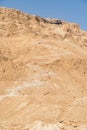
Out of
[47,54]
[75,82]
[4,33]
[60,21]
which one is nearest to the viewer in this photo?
[75,82]

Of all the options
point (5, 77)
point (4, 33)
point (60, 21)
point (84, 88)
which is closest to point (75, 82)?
point (84, 88)

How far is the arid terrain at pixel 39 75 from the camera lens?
42.1m

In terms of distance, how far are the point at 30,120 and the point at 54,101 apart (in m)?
8.75

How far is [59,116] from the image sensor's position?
41688mm

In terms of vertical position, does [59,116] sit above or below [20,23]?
below

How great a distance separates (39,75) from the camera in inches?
2438

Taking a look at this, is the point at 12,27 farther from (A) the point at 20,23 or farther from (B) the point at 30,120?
(B) the point at 30,120

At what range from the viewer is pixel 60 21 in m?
97.4

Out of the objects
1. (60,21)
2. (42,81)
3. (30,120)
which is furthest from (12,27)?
(30,120)

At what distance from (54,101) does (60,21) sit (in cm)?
4926

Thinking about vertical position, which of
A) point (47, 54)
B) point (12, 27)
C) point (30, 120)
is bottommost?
point (30, 120)

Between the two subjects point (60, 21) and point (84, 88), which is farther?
point (60, 21)

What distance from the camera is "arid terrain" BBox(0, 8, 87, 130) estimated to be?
138 feet

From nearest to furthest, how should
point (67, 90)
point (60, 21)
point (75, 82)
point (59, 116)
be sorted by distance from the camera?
point (59, 116)
point (67, 90)
point (75, 82)
point (60, 21)
